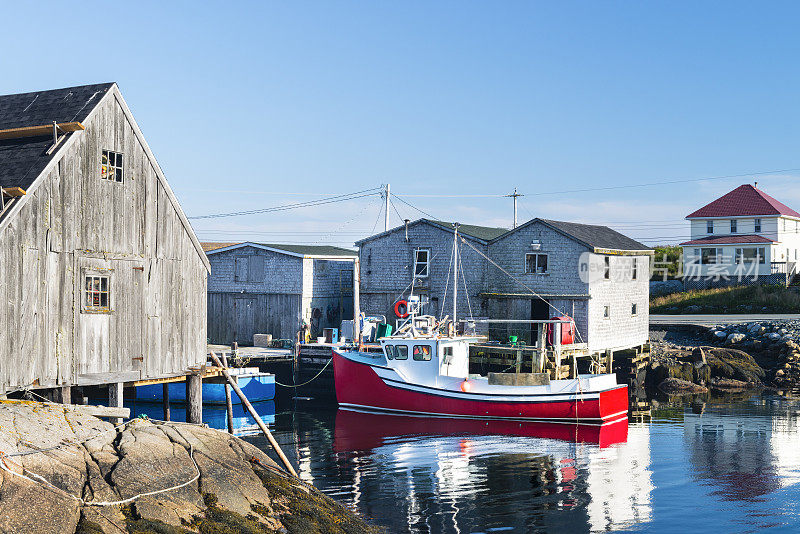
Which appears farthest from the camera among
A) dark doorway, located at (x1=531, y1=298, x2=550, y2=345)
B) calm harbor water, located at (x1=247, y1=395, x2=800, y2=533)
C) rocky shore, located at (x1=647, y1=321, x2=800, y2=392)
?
rocky shore, located at (x1=647, y1=321, x2=800, y2=392)

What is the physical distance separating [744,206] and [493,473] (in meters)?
55.7

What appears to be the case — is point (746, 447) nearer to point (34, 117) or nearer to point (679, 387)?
point (679, 387)

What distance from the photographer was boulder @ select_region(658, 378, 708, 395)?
43694mm

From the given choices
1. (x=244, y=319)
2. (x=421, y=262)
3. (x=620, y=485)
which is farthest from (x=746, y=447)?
(x=244, y=319)

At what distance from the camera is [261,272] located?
145 ft

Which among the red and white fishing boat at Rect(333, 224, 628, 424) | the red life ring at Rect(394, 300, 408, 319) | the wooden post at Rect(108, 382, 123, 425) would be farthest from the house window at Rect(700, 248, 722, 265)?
the wooden post at Rect(108, 382, 123, 425)

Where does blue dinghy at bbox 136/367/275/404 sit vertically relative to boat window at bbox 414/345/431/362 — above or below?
below

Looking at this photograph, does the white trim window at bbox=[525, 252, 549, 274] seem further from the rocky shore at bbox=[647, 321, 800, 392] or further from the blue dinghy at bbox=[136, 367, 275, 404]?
the blue dinghy at bbox=[136, 367, 275, 404]

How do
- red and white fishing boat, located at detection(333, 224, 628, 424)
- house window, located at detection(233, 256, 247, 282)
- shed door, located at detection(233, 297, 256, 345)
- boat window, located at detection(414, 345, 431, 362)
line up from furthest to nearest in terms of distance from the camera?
house window, located at detection(233, 256, 247, 282)
shed door, located at detection(233, 297, 256, 345)
boat window, located at detection(414, 345, 431, 362)
red and white fishing boat, located at detection(333, 224, 628, 424)

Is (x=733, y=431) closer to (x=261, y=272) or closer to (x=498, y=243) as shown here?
(x=498, y=243)

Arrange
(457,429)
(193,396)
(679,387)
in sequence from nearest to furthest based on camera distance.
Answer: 1. (193,396)
2. (457,429)
3. (679,387)

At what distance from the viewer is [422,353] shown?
3359cm

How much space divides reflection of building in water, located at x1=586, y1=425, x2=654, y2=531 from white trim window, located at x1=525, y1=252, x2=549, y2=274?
540 inches

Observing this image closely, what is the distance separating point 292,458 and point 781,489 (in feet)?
45.9
